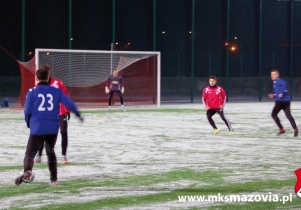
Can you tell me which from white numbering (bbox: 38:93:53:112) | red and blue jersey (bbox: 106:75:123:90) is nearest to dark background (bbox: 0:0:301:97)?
red and blue jersey (bbox: 106:75:123:90)

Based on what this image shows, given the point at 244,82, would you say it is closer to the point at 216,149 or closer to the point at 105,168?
the point at 216,149

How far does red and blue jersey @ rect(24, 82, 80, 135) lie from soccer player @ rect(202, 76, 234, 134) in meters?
10.4

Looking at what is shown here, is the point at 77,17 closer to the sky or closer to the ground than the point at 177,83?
closer to the sky

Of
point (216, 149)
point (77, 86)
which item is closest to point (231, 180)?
point (216, 149)

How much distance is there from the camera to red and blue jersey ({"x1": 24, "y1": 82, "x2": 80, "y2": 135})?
1092cm

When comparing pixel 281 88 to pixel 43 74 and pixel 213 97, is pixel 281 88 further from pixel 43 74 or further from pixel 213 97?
pixel 43 74

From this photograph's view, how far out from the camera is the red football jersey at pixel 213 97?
2102 cm

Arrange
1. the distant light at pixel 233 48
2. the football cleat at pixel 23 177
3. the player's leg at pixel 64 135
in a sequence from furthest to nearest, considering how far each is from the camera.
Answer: the distant light at pixel 233 48, the player's leg at pixel 64 135, the football cleat at pixel 23 177

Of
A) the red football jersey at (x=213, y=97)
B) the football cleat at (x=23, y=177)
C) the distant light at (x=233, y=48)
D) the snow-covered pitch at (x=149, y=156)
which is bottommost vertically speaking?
the snow-covered pitch at (x=149, y=156)

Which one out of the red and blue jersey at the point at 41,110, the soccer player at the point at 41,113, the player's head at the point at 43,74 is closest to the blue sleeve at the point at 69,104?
the soccer player at the point at 41,113

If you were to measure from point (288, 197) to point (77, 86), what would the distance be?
2512cm

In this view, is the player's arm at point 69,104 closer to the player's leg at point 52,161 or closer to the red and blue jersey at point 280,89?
the player's leg at point 52,161

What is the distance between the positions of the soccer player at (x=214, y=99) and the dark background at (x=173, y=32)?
85.0ft

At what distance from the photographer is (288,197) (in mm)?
10016
